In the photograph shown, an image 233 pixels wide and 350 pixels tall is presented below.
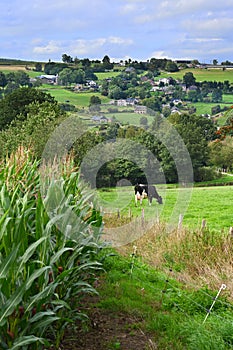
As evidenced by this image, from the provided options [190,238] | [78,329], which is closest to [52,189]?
[78,329]

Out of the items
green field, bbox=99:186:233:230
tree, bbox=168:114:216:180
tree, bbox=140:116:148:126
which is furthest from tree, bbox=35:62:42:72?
tree, bbox=140:116:148:126

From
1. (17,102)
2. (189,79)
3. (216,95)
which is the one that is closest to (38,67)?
(17,102)

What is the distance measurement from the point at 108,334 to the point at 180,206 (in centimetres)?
713

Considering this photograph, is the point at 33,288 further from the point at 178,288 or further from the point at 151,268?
the point at 151,268

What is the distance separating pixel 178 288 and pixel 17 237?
3188 mm

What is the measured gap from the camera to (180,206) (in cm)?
1103

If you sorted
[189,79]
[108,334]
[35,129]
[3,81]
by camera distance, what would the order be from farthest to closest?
[3,81], [189,79], [35,129], [108,334]

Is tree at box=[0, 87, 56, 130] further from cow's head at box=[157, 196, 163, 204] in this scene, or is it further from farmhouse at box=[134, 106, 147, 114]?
farmhouse at box=[134, 106, 147, 114]

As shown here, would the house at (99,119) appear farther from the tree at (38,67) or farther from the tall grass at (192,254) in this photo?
the tree at (38,67)

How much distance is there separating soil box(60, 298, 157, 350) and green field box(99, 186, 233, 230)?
13.1ft

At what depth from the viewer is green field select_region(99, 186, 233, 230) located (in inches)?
406

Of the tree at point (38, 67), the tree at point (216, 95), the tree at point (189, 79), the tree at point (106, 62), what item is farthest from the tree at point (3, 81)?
the tree at point (216, 95)

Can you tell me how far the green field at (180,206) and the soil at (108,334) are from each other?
398 cm

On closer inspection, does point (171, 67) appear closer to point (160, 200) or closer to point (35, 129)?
point (35, 129)
